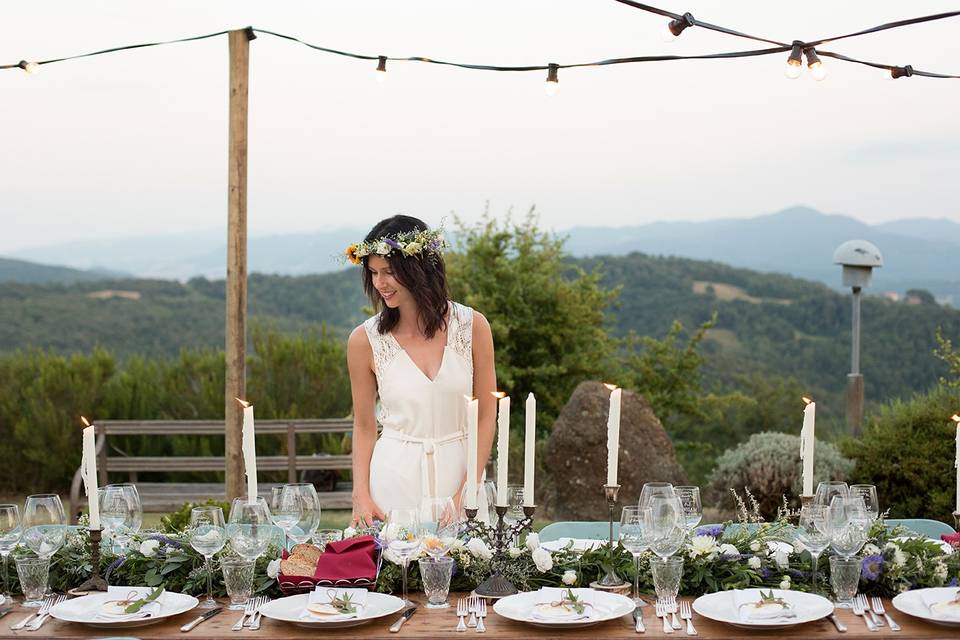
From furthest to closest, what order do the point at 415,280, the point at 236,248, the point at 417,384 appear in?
the point at 236,248 < the point at 417,384 < the point at 415,280

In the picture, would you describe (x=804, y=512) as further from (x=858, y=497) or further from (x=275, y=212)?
(x=275, y=212)

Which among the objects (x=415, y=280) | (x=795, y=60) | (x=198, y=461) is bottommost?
(x=198, y=461)

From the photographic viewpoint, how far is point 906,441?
644 cm

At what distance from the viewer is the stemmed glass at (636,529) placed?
105 inches

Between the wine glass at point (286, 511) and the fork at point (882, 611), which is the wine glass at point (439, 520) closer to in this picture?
the wine glass at point (286, 511)

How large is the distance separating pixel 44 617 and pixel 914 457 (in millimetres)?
5237

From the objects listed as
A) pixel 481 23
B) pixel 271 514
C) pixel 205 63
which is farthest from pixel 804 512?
pixel 205 63

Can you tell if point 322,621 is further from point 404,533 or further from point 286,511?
point 286,511

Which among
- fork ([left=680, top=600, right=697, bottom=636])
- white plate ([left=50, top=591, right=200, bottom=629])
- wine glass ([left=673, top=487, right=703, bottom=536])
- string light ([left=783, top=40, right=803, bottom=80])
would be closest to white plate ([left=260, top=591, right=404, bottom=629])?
white plate ([left=50, top=591, right=200, bottom=629])

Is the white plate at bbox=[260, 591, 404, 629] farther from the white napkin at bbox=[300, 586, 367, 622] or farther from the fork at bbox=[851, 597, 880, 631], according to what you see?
the fork at bbox=[851, 597, 880, 631]

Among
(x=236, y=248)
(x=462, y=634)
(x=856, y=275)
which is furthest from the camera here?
(x=856, y=275)

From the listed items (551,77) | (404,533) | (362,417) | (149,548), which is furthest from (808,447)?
(551,77)

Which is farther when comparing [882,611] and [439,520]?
[439,520]

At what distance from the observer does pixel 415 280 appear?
3.93 m
